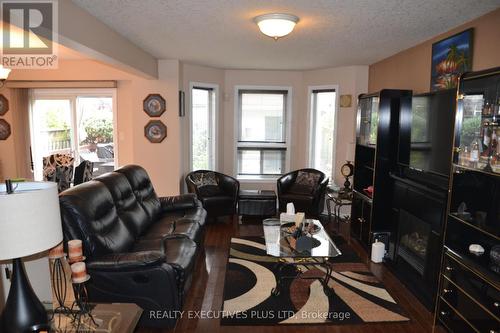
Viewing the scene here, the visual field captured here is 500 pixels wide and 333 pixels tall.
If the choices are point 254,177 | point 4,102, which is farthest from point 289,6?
point 4,102

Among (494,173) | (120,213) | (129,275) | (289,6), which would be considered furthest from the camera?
(120,213)

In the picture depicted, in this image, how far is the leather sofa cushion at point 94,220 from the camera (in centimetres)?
271

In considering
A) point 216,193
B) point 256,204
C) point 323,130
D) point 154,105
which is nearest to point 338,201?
point 256,204

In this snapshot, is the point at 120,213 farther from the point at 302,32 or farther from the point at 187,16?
the point at 302,32

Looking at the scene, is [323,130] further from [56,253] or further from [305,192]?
[56,253]

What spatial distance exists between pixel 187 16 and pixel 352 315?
3.01m

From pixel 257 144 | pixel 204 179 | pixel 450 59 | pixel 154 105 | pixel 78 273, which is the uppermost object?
pixel 450 59

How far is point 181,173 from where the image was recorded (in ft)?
19.3

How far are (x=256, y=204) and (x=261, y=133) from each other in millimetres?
1654

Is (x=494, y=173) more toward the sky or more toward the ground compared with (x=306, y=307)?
more toward the sky

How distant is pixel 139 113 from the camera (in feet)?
18.7

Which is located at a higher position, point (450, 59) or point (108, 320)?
point (450, 59)

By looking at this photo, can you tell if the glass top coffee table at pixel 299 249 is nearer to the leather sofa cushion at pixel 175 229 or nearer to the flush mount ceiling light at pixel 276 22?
the leather sofa cushion at pixel 175 229

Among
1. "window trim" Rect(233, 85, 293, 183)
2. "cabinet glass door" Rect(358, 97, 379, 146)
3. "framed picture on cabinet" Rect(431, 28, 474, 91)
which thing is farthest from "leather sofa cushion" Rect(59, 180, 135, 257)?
"window trim" Rect(233, 85, 293, 183)
